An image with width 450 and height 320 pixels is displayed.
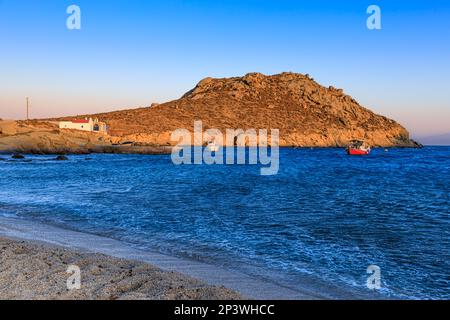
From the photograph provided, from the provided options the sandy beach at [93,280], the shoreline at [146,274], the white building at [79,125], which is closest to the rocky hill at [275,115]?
the white building at [79,125]

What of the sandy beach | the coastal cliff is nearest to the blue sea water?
the sandy beach

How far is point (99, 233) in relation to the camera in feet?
42.6

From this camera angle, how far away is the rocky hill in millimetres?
136375

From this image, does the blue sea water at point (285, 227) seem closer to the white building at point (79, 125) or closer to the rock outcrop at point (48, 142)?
the rock outcrop at point (48, 142)

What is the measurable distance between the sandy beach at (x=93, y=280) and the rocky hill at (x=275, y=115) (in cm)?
10412

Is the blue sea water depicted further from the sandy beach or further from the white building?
the white building

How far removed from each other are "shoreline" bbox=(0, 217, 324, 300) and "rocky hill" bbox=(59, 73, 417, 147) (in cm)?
10161

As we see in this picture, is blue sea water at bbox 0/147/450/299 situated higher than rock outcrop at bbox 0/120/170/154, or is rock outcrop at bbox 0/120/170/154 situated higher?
rock outcrop at bbox 0/120/170/154

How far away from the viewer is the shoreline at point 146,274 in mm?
6508

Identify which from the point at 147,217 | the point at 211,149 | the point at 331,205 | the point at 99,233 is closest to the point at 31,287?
the point at 99,233

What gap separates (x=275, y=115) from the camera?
512 ft

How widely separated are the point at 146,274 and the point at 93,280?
0.92 m

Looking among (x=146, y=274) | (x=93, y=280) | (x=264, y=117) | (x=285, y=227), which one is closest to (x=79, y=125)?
(x=264, y=117)

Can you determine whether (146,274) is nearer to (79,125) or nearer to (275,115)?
(79,125)
